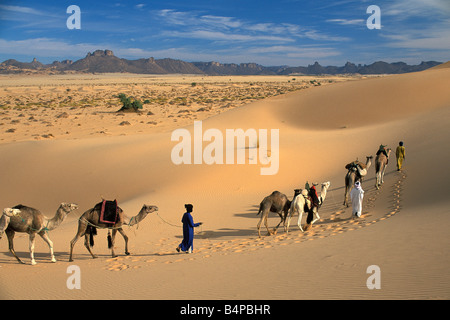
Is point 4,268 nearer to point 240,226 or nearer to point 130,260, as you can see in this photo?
point 130,260

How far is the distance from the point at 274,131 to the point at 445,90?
15.8 meters

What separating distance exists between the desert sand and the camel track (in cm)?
5

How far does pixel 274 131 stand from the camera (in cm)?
2883

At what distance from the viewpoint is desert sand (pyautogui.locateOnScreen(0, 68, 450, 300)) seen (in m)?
6.93

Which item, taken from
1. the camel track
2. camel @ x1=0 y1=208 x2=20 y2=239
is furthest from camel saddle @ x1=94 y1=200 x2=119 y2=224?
camel @ x1=0 y1=208 x2=20 y2=239

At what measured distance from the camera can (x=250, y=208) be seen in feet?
48.0

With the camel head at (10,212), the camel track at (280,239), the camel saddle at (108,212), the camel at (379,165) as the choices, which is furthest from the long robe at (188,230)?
the camel at (379,165)

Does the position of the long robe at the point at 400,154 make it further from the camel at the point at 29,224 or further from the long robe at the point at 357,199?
the camel at the point at 29,224

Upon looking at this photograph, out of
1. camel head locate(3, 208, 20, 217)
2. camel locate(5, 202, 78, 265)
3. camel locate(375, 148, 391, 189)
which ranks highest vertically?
camel locate(375, 148, 391, 189)

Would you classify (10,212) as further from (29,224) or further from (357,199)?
(357,199)

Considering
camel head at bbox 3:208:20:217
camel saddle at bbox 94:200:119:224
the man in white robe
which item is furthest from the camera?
the man in white robe

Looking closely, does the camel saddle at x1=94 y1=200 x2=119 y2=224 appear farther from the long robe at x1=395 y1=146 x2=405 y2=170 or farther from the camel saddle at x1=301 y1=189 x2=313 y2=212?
the long robe at x1=395 y1=146 x2=405 y2=170
